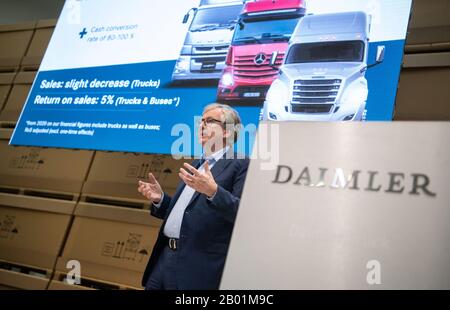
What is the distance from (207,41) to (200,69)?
115 millimetres

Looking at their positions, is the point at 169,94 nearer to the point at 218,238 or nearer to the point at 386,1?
the point at 218,238

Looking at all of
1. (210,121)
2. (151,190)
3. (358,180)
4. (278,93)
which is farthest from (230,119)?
(358,180)

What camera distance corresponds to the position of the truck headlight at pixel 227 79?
130 centimetres

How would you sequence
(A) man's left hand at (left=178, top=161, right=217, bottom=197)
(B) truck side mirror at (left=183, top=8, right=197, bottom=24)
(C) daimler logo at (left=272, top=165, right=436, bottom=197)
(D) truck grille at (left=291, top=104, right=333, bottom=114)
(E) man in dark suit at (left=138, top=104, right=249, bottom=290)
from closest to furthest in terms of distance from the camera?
(C) daimler logo at (left=272, top=165, right=436, bottom=197) < (A) man's left hand at (left=178, top=161, right=217, bottom=197) < (E) man in dark suit at (left=138, top=104, right=249, bottom=290) < (D) truck grille at (left=291, top=104, right=333, bottom=114) < (B) truck side mirror at (left=183, top=8, right=197, bottom=24)

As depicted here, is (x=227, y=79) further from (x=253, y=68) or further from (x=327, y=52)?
(x=327, y=52)

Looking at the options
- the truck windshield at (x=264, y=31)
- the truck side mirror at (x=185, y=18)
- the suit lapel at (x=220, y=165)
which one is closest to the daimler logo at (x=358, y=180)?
the suit lapel at (x=220, y=165)

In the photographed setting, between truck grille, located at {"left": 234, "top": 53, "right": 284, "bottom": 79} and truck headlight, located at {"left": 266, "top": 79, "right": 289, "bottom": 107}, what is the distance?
39 mm

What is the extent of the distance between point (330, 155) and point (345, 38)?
35.5 inches

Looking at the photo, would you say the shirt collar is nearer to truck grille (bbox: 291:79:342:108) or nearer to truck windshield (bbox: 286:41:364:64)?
truck grille (bbox: 291:79:342:108)

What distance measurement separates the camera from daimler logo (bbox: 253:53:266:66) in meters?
1.28

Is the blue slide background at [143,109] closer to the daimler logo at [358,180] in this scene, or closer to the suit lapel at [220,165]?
the suit lapel at [220,165]

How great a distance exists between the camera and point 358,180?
39 centimetres

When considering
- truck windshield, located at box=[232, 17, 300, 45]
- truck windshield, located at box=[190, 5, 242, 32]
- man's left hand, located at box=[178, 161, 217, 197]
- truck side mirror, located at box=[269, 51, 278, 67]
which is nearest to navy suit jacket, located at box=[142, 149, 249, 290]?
man's left hand, located at box=[178, 161, 217, 197]
